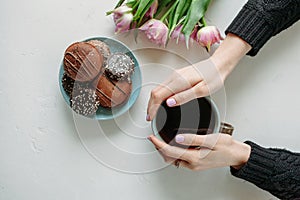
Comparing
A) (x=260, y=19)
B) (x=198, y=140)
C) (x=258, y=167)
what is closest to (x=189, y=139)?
(x=198, y=140)

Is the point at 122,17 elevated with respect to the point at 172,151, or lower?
elevated

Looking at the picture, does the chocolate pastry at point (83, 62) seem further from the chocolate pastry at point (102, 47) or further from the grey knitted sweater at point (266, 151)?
the grey knitted sweater at point (266, 151)

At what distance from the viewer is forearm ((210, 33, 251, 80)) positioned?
0.99m

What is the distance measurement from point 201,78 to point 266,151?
183 mm

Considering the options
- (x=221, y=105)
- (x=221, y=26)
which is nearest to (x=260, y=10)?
(x=221, y=26)

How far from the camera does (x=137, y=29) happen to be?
3.41ft

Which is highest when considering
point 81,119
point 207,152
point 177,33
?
point 177,33

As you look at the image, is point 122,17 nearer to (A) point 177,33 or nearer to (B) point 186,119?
(A) point 177,33

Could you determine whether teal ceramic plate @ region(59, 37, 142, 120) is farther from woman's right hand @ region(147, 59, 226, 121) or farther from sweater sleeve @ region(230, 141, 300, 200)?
→ sweater sleeve @ region(230, 141, 300, 200)

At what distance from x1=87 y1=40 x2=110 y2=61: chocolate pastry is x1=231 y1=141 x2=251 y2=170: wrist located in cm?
28

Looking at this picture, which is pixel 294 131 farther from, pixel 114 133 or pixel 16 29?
pixel 16 29

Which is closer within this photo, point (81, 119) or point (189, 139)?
point (189, 139)

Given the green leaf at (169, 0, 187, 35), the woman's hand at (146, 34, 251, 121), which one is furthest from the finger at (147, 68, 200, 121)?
the green leaf at (169, 0, 187, 35)

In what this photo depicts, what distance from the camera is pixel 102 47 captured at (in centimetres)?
100
